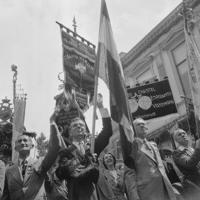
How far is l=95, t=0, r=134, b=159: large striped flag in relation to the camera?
3515 mm

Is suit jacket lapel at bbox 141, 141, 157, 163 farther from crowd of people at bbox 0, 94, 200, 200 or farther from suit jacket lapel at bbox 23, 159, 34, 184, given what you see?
suit jacket lapel at bbox 23, 159, 34, 184

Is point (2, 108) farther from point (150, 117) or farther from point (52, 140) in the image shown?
point (52, 140)

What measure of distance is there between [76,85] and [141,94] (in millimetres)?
1927

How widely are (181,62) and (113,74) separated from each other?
445 inches

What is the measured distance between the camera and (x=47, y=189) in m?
3.33

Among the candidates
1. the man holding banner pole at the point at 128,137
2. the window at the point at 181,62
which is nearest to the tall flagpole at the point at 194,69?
the man holding banner pole at the point at 128,137

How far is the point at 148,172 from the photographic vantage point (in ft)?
10.5

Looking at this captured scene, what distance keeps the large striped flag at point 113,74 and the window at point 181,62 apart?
10117mm

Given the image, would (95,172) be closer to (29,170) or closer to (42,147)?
(29,170)

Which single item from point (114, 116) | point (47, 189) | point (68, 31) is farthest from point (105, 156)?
point (68, 31)

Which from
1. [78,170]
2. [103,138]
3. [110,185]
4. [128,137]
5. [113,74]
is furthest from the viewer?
[113,74]

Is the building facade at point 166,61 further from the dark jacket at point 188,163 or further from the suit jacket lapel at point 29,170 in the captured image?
the suit jacket lapel at point 29,170

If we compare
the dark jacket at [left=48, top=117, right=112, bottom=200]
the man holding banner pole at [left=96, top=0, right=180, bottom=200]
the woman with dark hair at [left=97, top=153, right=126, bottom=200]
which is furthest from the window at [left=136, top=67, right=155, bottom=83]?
the dark jacket at [left=48, top=117, right=112, bottom=200]

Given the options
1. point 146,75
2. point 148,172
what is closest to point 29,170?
point 148,172
